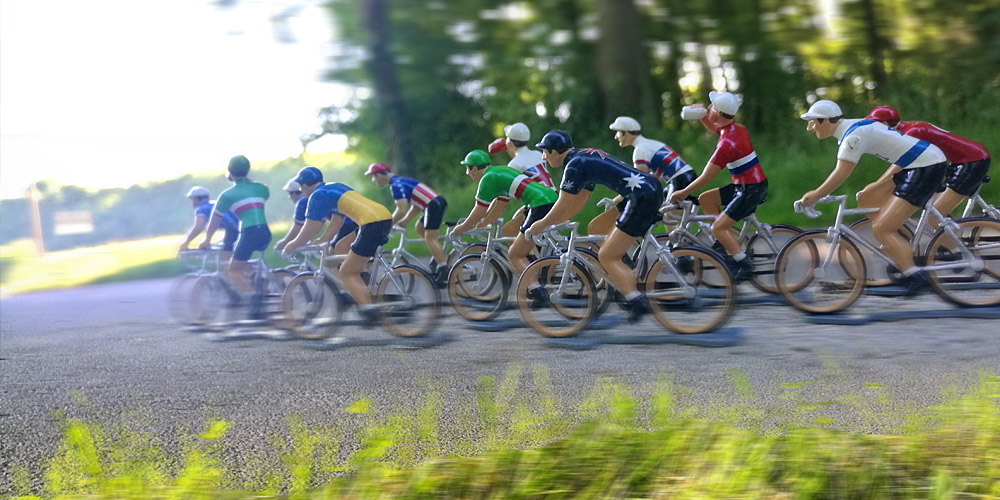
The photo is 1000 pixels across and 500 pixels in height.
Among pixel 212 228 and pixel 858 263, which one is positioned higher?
pixel 212 228

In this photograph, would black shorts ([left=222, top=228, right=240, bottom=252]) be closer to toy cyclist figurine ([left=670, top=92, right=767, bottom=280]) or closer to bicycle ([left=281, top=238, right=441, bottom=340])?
bicycle ([left=281, top=238, right=441, bottom=340])

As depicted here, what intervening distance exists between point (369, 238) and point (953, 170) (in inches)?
178

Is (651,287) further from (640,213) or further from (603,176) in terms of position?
(603,176)

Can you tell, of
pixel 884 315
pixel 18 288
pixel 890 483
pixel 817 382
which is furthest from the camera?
pixel 18 288

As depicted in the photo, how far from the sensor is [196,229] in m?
8.10

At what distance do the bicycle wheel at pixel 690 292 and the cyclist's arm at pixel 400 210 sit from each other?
236 centimetres

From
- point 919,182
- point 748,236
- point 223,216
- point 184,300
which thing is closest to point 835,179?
point 919,182

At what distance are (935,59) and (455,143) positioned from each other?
5.81m

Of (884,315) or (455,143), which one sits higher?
(455,143)

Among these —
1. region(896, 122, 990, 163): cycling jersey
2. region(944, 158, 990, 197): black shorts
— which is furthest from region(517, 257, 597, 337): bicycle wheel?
region(944, 158, 990, 197): black shorts

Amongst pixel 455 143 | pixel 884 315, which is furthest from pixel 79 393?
pixel 884 315

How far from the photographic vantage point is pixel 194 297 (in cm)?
832

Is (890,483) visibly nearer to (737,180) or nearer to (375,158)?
(737,180)

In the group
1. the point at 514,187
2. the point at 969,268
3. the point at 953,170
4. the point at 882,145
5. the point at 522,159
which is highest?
the point at 522,159
